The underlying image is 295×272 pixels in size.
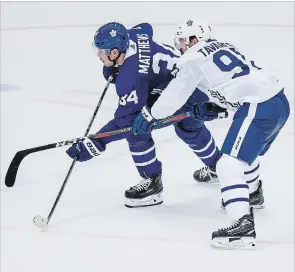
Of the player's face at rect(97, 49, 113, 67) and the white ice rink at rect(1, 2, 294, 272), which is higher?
the player's face at rect(97, 49, 113, 67)

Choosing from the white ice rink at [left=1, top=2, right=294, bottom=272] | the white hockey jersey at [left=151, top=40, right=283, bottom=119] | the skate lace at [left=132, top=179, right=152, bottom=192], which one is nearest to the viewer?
the white ice rink at [left=1, top=2, right=294, bottom=272]

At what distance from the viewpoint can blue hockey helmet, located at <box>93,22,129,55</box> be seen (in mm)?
3168

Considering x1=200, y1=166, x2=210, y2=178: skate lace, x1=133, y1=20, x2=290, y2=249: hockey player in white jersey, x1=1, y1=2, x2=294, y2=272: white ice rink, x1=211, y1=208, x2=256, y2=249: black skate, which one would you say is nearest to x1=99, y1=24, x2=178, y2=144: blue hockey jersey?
x1=133, y1=20, x2=290, y2=249: hockey player in white jersey

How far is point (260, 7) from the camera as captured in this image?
7008mm

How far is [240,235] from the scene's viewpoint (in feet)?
9.55

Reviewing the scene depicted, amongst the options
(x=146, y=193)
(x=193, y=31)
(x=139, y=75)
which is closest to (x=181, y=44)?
(x=193, y=31)

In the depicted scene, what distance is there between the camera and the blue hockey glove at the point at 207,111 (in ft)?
10.8

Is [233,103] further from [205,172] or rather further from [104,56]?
[205,172]

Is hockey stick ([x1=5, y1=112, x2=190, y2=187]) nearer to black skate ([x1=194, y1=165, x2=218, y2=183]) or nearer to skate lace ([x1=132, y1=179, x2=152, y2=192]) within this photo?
skate lace ([x1=132, y1=179, x2=152, y2=192])

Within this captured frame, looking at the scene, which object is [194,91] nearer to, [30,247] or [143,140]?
Answer: [143,140]

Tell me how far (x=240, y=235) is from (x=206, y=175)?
31.0 inches

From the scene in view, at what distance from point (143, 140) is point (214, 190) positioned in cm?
46

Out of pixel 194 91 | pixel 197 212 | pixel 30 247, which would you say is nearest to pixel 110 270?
pixel 30 247

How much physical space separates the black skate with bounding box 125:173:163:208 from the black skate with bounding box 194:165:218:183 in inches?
10.2
